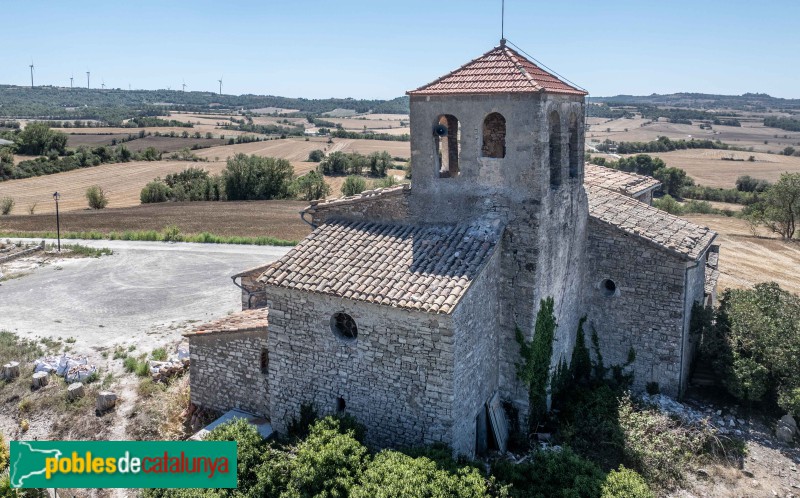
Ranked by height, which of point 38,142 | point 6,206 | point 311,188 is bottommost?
point 6,206

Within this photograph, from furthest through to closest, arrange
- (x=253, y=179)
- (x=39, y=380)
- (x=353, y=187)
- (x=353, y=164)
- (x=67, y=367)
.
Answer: (x=353, y=164), (x=253, y=179), (x=353, y=187), (x=67, y=367), (x=39, y=380)

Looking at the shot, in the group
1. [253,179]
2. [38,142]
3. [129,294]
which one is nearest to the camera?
[129,294]

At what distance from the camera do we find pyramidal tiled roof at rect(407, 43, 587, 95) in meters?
11.3

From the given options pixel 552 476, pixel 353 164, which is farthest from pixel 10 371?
pixel 353 164

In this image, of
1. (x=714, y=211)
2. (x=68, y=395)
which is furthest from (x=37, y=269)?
(x=714, y=211)

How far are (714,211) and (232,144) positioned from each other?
7269cm

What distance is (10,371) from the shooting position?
1602 centimetres

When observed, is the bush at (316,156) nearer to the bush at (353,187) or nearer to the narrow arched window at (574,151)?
the bush at (353,187)

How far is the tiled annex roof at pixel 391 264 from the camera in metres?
10.3

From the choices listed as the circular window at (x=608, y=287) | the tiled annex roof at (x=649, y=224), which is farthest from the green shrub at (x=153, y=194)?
the circular window at (x=608, y=287)

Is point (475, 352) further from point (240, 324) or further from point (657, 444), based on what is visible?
point (240, 324)

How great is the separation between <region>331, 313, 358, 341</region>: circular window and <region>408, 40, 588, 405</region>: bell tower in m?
2.87

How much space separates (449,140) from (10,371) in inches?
540

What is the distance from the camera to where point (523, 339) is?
39.5 ft
